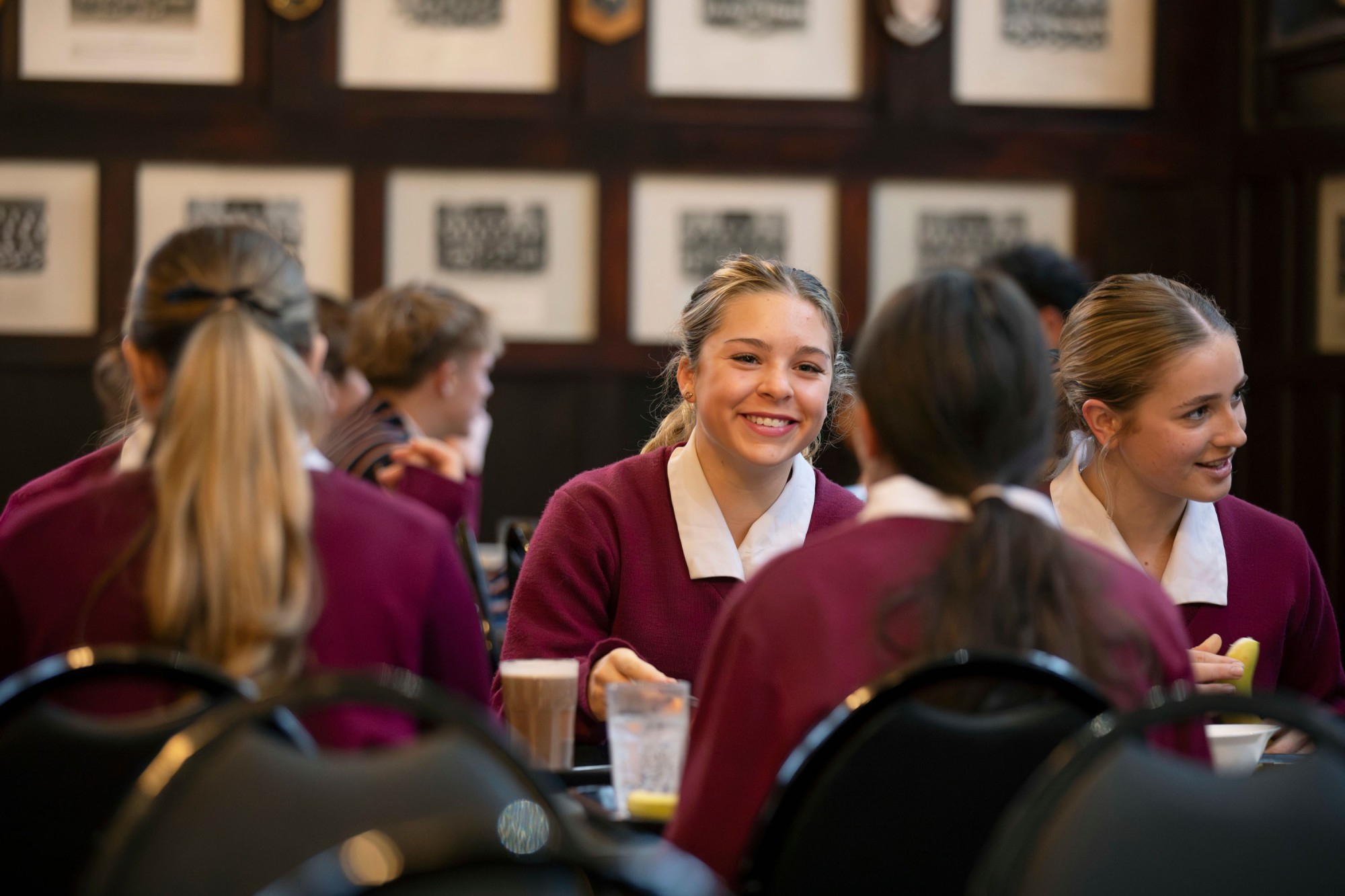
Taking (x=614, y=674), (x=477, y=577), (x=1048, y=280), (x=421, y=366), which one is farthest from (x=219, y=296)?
(x=1048, y=280)

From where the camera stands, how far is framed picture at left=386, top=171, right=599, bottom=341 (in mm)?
4738

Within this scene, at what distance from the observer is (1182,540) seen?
7.76 ft

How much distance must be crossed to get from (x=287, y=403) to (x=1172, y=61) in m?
4.11

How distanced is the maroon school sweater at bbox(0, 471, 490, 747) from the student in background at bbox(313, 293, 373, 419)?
2.19 m

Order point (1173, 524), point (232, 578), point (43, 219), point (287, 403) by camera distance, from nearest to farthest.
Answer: point (232, 578)
point (287, 403)
point (1173, 524)
point (43, 219)

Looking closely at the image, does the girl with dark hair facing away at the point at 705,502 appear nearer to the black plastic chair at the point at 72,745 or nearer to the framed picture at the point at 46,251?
the black plastic chair at the point at 72,745

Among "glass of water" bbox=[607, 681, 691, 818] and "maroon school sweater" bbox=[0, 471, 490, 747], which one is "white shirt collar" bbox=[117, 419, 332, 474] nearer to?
"maroon school sweater" bbox=[0, 471, 490, 747]

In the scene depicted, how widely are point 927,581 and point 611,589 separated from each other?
114 centimetres

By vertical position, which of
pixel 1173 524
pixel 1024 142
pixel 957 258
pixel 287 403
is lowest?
pixel 1173 524

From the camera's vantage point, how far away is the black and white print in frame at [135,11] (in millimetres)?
4578

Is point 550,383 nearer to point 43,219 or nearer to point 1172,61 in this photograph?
point 43,219

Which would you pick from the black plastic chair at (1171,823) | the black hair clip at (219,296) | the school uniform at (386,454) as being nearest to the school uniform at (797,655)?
the black plastic chair at (1171,823)

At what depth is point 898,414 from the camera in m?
1.44

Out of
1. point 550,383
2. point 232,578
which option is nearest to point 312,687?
→ point 232,578
